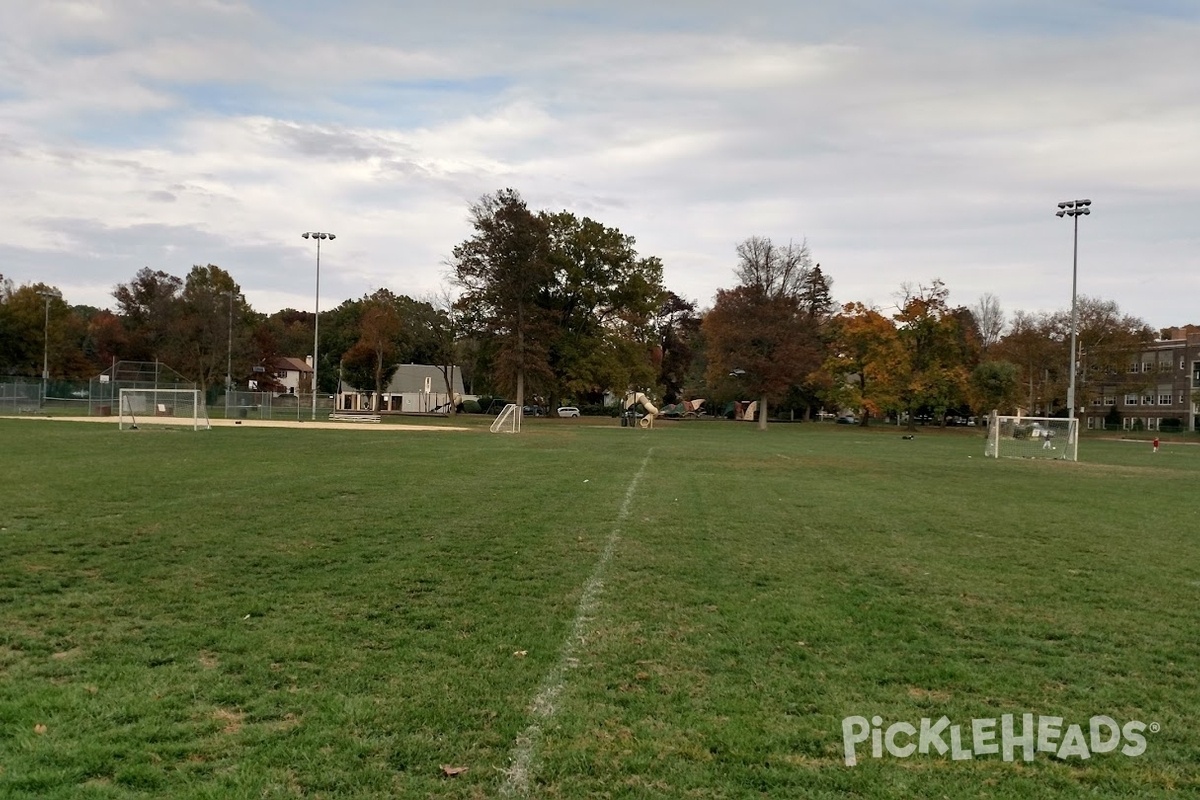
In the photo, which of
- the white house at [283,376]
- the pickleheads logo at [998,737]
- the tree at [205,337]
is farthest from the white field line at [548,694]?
A: the white house at [283,376]

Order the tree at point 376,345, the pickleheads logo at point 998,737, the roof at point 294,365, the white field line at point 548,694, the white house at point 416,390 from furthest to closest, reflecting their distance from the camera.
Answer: the roof at point 294,365, the white house at point 416,390, the tree at point 376,345, the pickleheads logo at point 998,737, the white field line at point 548,694

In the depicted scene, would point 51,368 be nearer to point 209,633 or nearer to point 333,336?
point 333,336

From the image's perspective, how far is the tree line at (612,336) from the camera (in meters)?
54.3

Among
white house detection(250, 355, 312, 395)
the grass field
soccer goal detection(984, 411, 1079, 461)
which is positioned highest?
white house detection(250, 355, 312, 395)

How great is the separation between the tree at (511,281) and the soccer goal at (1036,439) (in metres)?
28.4

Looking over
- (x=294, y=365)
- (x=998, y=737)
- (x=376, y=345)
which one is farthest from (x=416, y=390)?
(x=998, y=737)

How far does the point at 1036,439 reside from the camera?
3158 cm

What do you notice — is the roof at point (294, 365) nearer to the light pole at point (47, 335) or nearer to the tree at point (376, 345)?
the tree at point (376, 345)

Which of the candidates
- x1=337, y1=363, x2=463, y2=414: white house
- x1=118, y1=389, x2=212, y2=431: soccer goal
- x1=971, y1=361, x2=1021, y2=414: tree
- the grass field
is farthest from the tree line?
the grass field

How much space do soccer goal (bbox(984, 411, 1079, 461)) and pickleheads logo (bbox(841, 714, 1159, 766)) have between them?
98.4ft

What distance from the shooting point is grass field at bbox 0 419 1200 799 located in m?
3.65

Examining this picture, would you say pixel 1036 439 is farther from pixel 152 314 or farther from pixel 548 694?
pixel 152 314

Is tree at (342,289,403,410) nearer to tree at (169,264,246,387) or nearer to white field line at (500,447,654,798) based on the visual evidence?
tree at (169,264,246,387)

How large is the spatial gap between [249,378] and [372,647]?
266 feet
